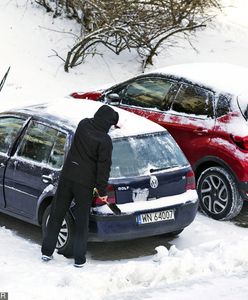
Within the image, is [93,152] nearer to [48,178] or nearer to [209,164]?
[48,178]

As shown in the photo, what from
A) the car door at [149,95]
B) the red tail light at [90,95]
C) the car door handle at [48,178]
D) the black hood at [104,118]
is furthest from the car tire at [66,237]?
the red tail light at [90,95]

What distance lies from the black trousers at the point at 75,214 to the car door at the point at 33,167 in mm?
468

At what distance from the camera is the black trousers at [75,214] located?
22.5 feet

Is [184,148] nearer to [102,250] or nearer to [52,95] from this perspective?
[102,250]

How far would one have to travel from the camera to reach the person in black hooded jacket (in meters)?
6.76

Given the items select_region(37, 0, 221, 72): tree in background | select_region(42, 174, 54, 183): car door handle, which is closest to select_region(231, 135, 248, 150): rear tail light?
select_region(42, 174, 54, 183): car door handle

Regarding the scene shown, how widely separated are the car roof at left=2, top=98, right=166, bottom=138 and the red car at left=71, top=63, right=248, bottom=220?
49.1 inches

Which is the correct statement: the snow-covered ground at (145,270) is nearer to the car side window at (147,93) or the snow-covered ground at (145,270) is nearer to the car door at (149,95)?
the car door at (149,95)

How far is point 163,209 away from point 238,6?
1510cm

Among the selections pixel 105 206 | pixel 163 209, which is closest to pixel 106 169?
pixel 105 206

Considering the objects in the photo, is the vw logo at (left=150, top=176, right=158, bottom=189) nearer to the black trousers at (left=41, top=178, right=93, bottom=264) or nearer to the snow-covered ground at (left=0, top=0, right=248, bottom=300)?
the snow-covered ground at (left=0, top=0, right=248, bottom=300)

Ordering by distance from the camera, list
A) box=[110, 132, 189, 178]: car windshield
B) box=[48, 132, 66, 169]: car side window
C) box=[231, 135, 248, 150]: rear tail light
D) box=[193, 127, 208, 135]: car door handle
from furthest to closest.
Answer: box=[193, 127, 208, 135]: car door handle < box=[231, 135, 248, 150]: rear tail light < box=[48, 132, 66, 169]: car side window < box=[110, 132, 189, 178]: car windshield

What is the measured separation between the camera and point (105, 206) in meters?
7.09

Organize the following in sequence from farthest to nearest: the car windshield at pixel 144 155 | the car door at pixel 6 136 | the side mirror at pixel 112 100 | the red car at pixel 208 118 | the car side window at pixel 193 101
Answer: the side mirror at pixel 112 100, the car side window at pixel 193 101, the red car at pixel 208 118, the car door at pixel 6 136, the car windshield at pixel 144 155
